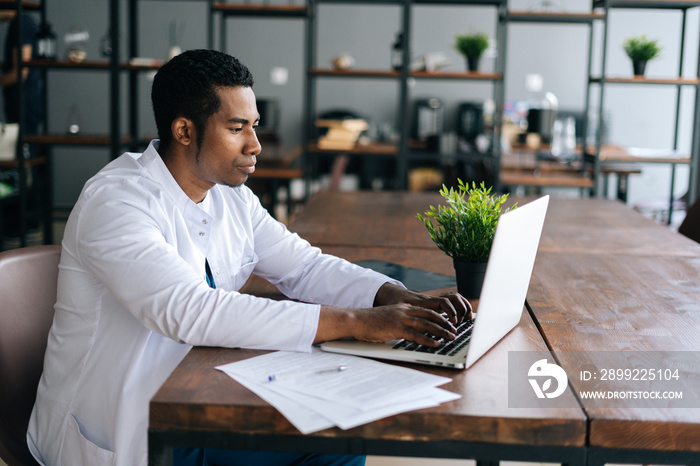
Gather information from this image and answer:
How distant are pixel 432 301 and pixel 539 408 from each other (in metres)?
0.41

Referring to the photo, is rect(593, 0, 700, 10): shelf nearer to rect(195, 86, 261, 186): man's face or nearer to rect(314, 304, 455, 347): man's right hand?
rect(195, 86, 261, 186): man's face

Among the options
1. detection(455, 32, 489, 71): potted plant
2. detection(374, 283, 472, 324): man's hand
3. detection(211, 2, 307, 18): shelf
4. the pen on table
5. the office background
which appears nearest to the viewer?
the pen on table

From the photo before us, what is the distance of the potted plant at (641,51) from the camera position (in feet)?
16.3

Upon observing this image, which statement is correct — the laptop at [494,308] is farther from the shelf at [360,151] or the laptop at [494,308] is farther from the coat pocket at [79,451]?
the shelf at [360,151]

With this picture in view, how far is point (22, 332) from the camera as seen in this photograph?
1.46 m

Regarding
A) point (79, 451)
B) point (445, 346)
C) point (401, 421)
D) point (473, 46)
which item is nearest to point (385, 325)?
point (445, 346)

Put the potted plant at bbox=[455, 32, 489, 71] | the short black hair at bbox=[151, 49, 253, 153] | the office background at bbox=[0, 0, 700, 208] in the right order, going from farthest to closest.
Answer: the office background at bbox=[0, 0, 700, 208], the potted plant at bbox=[455, 32, 489, 71], the short black hair at bbox=[151, 49, 253, 153]

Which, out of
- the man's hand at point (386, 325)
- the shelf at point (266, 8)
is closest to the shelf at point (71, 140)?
the shelf at point (266, 8)

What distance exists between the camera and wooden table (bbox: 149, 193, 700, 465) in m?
0.96

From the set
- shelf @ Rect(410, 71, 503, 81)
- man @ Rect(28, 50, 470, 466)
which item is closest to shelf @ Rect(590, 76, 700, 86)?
shelf @ Rect(410, 71, 503, 81)

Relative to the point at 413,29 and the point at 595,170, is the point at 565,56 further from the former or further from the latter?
the point at 595,170

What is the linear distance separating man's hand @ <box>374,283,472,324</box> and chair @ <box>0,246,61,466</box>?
27.5 inches

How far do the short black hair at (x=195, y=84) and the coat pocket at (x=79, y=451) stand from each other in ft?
1.92

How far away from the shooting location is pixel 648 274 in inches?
73.6
